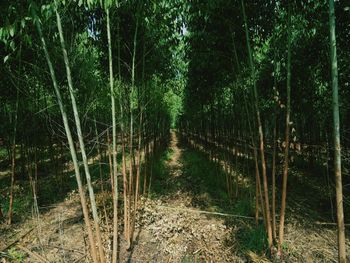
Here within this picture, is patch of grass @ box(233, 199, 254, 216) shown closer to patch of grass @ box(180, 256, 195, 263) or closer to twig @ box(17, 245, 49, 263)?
patch of grass @ box(180, 256, 195, 263)

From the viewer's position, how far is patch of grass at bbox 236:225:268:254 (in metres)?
4.13

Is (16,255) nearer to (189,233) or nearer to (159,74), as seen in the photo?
(189,233)

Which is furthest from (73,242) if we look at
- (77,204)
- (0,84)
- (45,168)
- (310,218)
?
(45,168)

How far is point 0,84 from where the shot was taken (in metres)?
5.72

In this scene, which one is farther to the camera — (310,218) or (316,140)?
(316,140)

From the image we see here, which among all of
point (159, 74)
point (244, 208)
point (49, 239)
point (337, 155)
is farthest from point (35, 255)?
point (159, 74)

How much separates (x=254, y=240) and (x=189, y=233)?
3.97ft

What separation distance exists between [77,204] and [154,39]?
4.45m

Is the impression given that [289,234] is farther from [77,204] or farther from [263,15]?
[77,204]

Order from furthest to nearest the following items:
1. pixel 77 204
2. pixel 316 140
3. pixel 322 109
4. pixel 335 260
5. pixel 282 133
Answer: pixel 282 133
pixel 316 140
pixel 322 109
pixel 77 204
pixel 335 260

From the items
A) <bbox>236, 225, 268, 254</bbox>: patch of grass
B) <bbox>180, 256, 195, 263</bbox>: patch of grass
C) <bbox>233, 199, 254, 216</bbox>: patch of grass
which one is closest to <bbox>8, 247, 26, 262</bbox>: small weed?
<bbox>180, 256, 195, 263</bbox>: patch of grass

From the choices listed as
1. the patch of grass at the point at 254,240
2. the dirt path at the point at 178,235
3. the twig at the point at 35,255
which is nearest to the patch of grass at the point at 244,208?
the dirt path at the point at 178,235

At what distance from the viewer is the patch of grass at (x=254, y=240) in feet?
13.5

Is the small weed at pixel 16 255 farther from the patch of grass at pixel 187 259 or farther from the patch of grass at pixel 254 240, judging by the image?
the patch of grass at pixel 254 240
